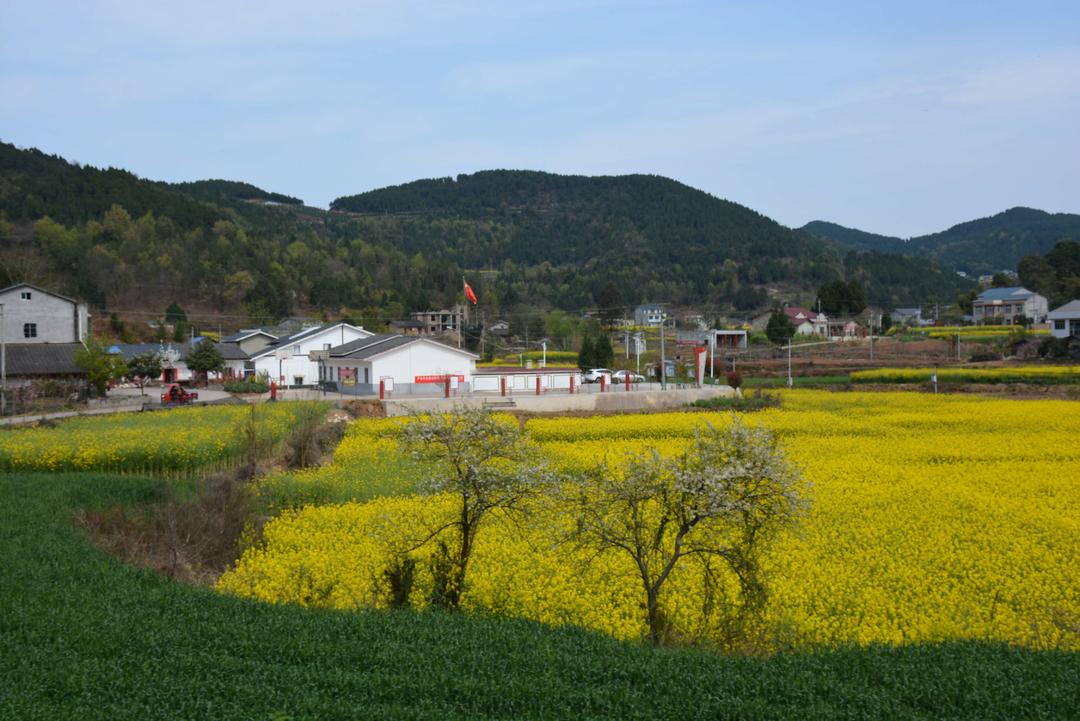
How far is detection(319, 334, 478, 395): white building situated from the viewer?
39500 millimetres

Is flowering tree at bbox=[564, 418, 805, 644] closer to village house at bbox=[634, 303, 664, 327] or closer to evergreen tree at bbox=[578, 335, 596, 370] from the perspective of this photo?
evergreen tree at bbox=[578, 335, 596, 370]

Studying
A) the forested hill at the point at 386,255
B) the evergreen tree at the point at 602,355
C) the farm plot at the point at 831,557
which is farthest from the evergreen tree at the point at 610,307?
the farm plot at the point at 831,557

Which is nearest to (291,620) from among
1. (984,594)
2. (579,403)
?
(984,594)

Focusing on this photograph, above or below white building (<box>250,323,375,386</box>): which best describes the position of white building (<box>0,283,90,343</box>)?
above

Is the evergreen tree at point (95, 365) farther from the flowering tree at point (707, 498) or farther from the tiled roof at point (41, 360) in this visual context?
the flowering tree at point (707, 498)

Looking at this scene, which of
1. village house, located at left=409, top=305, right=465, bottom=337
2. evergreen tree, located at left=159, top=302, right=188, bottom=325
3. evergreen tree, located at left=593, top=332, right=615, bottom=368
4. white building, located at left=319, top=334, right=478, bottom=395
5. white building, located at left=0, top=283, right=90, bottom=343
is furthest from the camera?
village house, located at left=409, top=305, right=465, bottom=337

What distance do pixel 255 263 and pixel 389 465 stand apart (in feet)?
266

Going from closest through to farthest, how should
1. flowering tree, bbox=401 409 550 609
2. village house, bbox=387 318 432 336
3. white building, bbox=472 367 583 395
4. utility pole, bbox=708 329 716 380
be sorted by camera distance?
flowering tree, bbox=401 409 550 609
white building, bbox=472 367 583 395
utility pole, bbox=708 329 716 380
village house, bbox=387 318 432 336

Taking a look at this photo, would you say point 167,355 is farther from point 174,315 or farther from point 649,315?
point 649,315

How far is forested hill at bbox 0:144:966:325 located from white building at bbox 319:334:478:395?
41.1m

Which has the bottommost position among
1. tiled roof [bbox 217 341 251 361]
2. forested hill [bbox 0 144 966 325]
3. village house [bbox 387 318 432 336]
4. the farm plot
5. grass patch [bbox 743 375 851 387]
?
the farm plot

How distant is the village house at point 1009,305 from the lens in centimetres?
9362

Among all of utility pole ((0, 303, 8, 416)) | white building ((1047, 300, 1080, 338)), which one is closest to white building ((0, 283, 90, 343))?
utility pole ((0, 303, 8, 416))

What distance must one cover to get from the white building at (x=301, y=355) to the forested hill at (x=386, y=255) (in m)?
27.6
